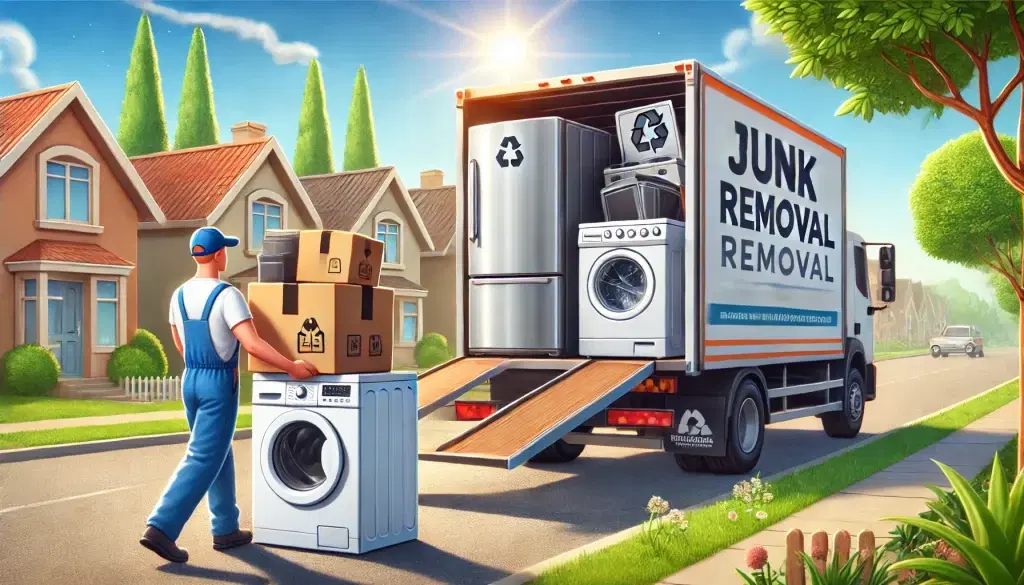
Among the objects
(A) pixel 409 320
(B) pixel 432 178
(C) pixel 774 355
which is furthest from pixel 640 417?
(B) pixel 432 178

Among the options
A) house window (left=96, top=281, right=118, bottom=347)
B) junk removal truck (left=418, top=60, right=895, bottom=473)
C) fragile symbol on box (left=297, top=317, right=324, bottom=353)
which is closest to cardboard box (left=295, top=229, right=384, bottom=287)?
fragile symbol on box (left=297, top=317, right=324, bottom=353)

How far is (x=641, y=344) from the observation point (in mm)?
11508

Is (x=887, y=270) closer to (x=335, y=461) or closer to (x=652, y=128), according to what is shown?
(x=652, y=128)

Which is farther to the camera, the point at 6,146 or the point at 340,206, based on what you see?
the point at 340,206

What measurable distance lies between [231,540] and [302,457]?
2.51ft

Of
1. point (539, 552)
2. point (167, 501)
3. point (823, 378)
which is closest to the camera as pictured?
point (167, 501)

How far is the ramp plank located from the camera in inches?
373

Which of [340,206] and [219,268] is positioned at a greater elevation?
[340,206]

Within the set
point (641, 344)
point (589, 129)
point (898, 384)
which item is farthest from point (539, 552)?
point (898, 384)

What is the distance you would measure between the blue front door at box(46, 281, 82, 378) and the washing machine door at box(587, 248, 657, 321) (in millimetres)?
19443

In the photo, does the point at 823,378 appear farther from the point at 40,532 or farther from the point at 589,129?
the point at 40,532

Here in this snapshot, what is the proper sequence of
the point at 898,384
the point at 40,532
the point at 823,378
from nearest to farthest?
the point at 40,532
the point at 823,378
the point at 898,384

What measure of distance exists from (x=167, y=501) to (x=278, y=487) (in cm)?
79

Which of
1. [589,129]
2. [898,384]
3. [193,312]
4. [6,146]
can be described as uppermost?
[6,146]
